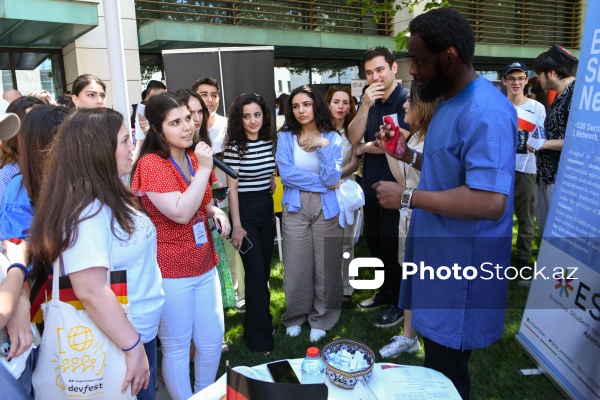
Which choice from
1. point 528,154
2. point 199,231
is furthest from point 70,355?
point 528,154

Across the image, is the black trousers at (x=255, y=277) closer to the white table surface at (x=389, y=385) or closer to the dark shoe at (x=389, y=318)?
the dark shoe at (x=389, y=318)

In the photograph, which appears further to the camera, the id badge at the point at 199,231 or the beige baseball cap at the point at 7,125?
the id badge at the point at 199,231

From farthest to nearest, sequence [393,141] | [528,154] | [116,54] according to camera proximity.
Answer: [528,154]
[116,54]
[393,141]

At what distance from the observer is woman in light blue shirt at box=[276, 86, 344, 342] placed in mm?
3385

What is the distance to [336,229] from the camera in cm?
354

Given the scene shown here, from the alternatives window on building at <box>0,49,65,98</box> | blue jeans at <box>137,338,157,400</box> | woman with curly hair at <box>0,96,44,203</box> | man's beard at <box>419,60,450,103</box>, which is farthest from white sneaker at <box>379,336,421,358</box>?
window on building at <box>0,49,65,98</box>

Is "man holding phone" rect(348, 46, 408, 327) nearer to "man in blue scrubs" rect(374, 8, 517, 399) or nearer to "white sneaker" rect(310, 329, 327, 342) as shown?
"white sneaker" rect(310, 329, 327, 342)

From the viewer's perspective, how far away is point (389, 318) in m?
3.76

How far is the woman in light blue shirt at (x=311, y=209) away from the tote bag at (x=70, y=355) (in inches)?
80.0

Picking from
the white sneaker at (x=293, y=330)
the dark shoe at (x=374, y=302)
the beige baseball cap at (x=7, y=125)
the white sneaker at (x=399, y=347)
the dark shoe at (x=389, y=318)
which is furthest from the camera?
the dark shoe at (x=374, y=302)

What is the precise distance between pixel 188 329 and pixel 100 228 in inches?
41.8

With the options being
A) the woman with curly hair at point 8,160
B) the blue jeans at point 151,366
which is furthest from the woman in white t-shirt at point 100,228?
the woman with curly hair at point 8,160

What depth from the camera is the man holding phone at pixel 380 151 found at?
140 inches

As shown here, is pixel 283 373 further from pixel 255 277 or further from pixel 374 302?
pixel 374 302
